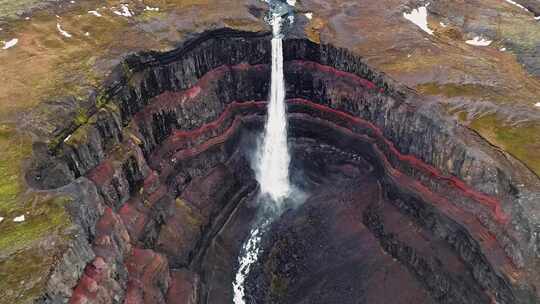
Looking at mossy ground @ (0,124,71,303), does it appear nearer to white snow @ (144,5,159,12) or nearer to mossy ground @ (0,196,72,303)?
mossy ground @ (0,196,72,303)

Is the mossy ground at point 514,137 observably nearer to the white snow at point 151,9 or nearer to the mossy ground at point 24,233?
the mossy ground at point 24,233

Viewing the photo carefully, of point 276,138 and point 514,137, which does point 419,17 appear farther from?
point 514,137

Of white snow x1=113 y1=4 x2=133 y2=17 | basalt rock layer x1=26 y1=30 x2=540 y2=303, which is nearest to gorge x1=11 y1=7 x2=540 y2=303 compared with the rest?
basalt rock layer x1=26 y1=30 x2=540 y2=303

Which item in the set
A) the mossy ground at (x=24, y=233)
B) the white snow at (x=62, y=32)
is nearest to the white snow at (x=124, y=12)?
the white snow at (x=62, y=32)

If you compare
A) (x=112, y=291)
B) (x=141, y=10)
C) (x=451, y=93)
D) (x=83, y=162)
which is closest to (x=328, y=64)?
(x=451, y=93)

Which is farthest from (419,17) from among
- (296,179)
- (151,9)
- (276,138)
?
(151,9)
